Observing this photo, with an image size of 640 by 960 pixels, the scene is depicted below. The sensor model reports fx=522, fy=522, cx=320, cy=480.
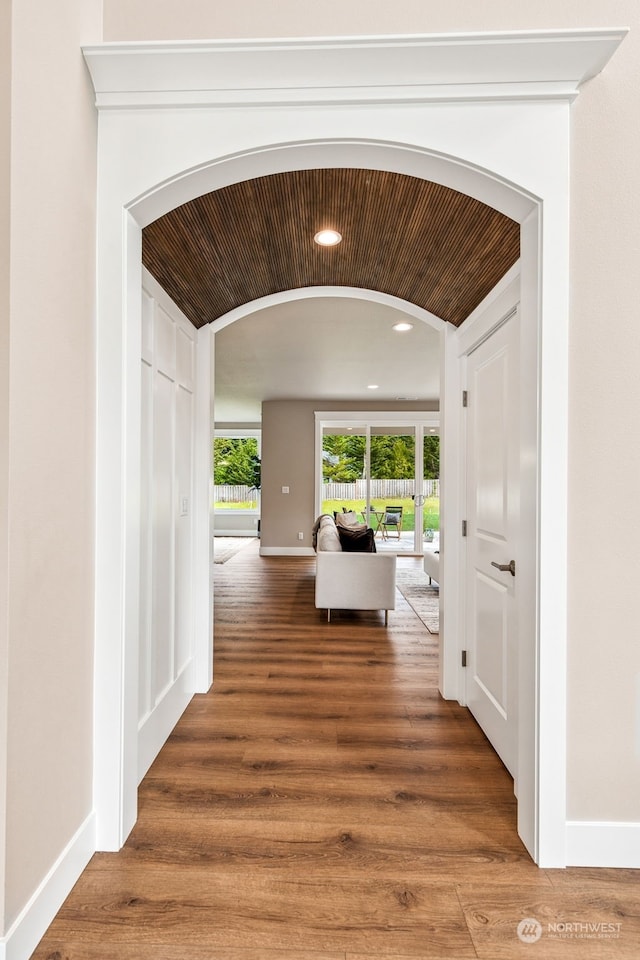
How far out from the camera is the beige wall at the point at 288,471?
880 cm

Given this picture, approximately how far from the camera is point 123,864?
5.25 feet

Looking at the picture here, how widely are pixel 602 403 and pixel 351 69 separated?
1.29 metres

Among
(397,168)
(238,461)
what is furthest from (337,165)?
(238,461)

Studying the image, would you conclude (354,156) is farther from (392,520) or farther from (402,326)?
(392,520)

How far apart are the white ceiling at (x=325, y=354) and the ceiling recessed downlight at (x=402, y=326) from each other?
0.21 feet

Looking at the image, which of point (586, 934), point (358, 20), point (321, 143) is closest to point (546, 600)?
point (586, 934)

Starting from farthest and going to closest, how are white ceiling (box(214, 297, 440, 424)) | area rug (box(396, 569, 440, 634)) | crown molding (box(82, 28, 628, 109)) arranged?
area rug (box(396, 569, 440, 634)), white ceiling (box(214, 297, 440, 424)), crown molding (box(82, 28, 628, 109))

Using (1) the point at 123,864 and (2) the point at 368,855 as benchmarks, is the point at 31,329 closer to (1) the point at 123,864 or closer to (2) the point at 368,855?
(1) the point at 123,864

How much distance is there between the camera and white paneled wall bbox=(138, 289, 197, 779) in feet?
7.05

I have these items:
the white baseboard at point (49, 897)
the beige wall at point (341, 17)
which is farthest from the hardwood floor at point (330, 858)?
the beige wall at point (341, 17)

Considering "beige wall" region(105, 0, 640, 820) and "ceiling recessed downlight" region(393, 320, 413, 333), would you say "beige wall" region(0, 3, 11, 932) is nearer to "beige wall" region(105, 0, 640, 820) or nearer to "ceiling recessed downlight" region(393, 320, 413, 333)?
"beige wall" region(105, 0, 640, 820)

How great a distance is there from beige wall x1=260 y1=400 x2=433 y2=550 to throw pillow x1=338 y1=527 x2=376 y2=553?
155 inches

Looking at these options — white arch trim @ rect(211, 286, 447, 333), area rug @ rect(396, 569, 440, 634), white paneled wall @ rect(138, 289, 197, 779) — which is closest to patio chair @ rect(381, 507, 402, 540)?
area rug @ rect(396, 569, 440, 634)

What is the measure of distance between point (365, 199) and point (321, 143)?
20.1 inches
